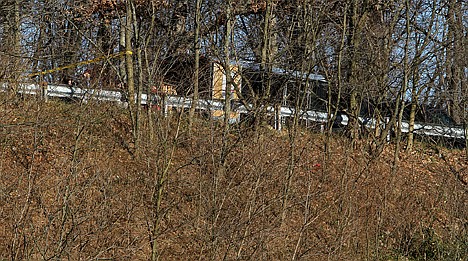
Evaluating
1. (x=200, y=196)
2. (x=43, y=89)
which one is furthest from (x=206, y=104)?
(x=200, y=196)

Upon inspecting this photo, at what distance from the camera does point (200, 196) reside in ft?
29.2

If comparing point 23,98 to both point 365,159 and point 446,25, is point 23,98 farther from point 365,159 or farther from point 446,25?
point 446,25

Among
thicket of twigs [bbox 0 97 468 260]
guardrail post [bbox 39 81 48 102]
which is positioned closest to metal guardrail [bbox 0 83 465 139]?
guardrail post [bbox 39 81 48 102]

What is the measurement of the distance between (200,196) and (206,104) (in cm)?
712

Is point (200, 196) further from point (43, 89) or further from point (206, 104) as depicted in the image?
point (43, 89)

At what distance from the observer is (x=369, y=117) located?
20094 millimetres

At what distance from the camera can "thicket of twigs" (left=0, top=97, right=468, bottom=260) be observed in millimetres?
8898

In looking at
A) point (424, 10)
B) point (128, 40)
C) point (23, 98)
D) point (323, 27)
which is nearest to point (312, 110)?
point (323, 27)

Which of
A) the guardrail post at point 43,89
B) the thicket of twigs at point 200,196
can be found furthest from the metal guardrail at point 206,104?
the thicket of twigs at point 200,196

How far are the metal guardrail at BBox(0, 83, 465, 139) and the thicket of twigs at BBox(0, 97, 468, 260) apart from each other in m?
0.36

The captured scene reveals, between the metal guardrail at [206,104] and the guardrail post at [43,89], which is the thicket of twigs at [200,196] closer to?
the guardrail post at [43,89]

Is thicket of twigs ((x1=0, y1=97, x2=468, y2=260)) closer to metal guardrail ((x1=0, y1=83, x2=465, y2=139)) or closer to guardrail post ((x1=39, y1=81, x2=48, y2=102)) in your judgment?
guardrail post ((x1=39, y1=81, x2=48, y2=102))

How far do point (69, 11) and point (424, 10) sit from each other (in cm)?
969

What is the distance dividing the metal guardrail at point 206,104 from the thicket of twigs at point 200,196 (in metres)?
0.36
